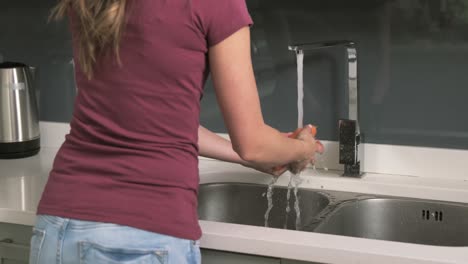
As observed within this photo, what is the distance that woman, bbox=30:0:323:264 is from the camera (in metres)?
1.15

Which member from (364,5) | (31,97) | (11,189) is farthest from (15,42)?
(364,5)

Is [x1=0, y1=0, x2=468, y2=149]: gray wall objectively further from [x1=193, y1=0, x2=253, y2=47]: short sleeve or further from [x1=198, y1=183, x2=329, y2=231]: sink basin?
[x1=193, y1=0, x2=253, y2=47]: short sleeve

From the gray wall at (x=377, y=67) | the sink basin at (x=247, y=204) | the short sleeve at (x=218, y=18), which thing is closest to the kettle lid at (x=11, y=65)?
the gray wall at (x=377, y=67)

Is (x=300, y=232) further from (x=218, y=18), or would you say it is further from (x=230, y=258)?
(x=218, y=18)

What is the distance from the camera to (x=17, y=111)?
2.12m

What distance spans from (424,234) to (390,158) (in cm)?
23

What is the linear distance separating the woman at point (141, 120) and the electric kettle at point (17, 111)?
939 millimetres

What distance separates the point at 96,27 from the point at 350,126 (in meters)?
0.91

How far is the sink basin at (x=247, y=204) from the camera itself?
189 cm

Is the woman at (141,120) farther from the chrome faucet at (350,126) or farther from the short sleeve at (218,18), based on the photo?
the chrome faucet at (350,126)

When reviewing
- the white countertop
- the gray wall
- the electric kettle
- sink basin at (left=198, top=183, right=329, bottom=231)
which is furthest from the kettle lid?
sink basin at (left=198, top=183, right=329, bottom=231)

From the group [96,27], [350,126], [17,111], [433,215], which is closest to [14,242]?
[17,111]

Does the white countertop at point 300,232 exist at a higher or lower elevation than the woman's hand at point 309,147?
lower

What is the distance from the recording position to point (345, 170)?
75.3 inches
